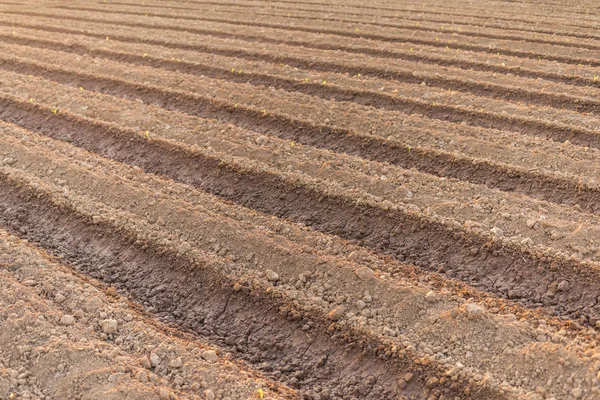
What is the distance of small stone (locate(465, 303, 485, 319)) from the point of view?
122 inches

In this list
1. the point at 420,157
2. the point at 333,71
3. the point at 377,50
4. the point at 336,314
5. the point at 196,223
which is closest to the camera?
the point at 336,314

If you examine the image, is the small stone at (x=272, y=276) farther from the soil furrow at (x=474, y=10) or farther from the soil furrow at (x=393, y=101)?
the soil furrow at (x=474, y=10)

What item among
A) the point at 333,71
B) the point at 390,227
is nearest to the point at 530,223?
the point at 390,227

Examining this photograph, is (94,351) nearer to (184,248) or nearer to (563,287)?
(184,248)

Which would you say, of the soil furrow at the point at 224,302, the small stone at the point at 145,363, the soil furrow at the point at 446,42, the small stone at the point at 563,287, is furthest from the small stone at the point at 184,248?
the soil furrow at the point at 446,42

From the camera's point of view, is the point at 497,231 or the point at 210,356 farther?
the point at 497,231

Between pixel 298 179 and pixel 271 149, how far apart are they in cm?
58

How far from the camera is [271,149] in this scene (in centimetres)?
498

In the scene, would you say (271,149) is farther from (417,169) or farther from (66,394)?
(66,394)

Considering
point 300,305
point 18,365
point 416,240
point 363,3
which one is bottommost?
point 18,365

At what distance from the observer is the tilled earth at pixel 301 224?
290cm

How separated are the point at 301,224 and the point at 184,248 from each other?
33.8 inches

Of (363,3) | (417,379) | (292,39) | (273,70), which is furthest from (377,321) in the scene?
(363,3)

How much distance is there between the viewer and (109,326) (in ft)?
10.1
